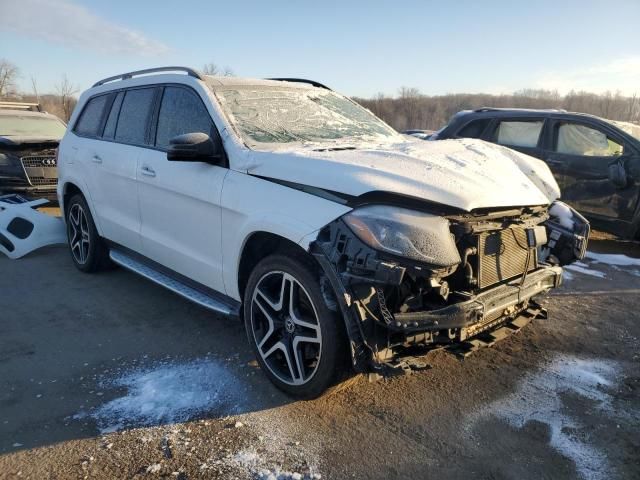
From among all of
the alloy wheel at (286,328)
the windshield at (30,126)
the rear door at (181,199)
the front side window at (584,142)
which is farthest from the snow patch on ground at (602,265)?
the windshield at (30,126)

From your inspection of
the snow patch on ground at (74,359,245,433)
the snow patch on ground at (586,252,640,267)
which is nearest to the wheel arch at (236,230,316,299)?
the snow patch on ground at (74,359,245,433)

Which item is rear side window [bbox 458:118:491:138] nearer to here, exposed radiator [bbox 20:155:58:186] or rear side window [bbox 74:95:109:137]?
rear side window [bbox 74:95:109:137]

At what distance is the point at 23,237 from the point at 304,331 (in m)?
4.82

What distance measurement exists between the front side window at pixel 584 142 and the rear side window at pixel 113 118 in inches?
224

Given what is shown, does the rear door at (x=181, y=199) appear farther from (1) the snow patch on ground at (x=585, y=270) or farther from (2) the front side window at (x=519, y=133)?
(2) the front side window at (x=519, y=133)

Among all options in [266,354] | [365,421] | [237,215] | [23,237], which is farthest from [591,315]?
[23,237]

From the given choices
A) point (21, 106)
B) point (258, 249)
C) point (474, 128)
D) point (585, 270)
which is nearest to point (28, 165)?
point (21, 106)

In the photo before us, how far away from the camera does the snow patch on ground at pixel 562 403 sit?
2.60 m

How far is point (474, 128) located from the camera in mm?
8070

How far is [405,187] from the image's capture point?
2.63 metres

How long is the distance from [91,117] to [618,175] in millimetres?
6241

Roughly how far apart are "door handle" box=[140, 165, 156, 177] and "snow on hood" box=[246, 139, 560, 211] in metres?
1.18

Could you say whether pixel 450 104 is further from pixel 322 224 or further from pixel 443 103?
pixel 322 224

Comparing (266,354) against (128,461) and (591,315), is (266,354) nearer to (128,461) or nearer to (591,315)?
(128,461)
